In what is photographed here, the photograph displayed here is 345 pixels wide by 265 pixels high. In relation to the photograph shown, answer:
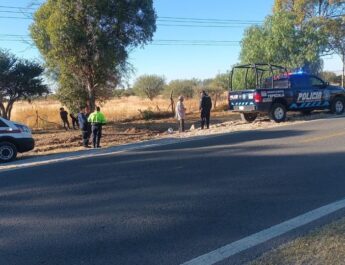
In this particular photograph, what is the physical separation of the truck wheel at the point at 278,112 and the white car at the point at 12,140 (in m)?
10.4

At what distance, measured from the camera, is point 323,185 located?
7.80 metres

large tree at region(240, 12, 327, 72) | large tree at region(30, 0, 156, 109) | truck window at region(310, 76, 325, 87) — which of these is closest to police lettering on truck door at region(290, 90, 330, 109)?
truck window at region(310, 76, 325, 87)

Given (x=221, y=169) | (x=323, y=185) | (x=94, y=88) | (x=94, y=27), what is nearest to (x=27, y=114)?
(x=94, y=88)

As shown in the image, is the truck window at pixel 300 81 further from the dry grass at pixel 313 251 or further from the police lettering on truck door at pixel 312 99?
the dry grass at pixel 313 251

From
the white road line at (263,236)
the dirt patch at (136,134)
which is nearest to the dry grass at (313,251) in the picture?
the white road line at (263,236)

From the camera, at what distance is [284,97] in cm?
2044

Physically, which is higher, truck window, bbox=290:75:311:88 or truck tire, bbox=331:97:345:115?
truck window, bbox=290:75:311:88

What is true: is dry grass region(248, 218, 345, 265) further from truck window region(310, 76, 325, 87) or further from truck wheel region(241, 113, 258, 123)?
truck window region(310, 76, 325, 87)

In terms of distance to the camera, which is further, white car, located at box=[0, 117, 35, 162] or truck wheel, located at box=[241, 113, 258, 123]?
truck wheel, located at box=[241, 113, 258, 123]

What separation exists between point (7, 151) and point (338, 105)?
15.6 m

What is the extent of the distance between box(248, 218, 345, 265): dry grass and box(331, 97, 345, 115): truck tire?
18.2 m

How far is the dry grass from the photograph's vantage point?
4.42m

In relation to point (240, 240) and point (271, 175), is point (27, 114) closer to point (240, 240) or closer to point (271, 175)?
point (271, 175)

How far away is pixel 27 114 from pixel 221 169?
28771 mm
